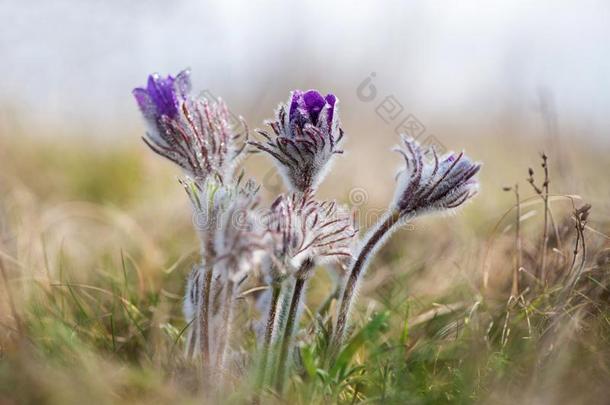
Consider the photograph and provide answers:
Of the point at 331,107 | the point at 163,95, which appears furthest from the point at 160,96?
the point at 331,107

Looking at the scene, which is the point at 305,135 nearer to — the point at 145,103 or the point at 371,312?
the point at 145,103

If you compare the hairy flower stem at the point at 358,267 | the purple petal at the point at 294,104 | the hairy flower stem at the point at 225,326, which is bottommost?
the hairy flower stem at the point at 225,326

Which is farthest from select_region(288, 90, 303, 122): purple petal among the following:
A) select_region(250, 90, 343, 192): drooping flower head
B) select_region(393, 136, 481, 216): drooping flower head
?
select_region(393, 136, 481, 216): drooping flower head

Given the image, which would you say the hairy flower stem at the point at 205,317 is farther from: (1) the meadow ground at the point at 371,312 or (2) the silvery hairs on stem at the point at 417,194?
(2) the silvery hairs on stem at the point at 417,194

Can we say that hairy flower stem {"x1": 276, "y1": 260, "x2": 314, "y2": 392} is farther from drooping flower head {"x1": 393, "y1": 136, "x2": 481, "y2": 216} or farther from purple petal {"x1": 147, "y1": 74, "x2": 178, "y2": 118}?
purple petal {"x1": 147, "y1": 74, "x2": 178, "y2": 118}

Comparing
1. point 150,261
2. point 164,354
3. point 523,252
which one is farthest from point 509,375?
point 150,261

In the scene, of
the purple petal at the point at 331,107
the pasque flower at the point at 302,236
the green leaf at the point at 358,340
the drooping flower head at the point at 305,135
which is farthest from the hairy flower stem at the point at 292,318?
the purple petal at the point at 331,107
